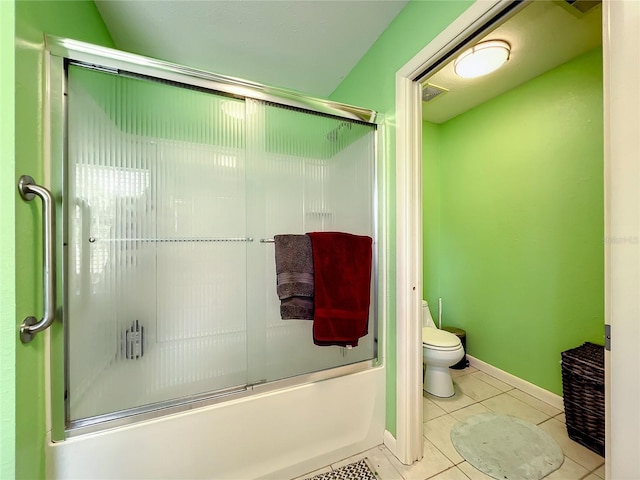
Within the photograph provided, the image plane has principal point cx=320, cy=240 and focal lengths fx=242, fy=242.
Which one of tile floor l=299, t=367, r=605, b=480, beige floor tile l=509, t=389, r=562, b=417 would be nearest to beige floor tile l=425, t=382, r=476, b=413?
tile floor l=299, t=367, r=605, b=480

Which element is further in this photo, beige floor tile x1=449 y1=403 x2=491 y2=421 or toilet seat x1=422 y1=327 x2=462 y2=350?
toilet seat x1=422 y1=327 x2=462 y2=350

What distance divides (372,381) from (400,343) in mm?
288

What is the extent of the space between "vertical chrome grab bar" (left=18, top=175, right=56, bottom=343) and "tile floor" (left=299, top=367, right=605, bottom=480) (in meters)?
1.31

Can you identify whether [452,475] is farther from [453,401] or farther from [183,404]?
[183,404]

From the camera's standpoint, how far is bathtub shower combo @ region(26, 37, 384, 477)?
0.95 metres

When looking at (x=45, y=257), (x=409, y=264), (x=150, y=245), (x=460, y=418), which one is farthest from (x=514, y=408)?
(x=45, y=257)

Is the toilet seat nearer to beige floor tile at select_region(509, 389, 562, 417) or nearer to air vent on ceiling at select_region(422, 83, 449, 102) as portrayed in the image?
beige floor tile at select_region(509, 389, 562, 417)

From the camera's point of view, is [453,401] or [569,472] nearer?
[569,472]

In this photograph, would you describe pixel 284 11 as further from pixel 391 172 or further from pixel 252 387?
pixel 252 387

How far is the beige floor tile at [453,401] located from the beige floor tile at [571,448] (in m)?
0.40

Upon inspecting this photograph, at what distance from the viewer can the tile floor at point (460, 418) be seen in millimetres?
1205

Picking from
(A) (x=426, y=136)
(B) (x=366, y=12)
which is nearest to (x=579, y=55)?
(A) (x=426, y=136)

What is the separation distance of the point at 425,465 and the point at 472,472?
8.7 inches

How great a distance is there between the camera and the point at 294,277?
1209 mm
